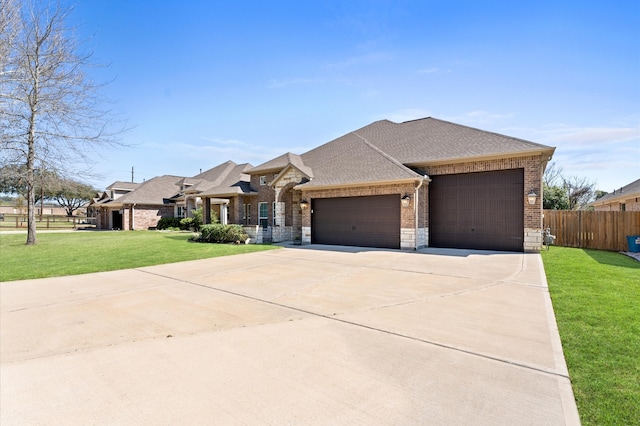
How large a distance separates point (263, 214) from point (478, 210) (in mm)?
13283

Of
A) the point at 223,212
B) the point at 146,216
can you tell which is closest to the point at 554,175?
the point at 223,212

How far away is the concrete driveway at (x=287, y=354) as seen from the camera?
8.59 ft

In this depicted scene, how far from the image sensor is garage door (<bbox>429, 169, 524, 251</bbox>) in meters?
12.8

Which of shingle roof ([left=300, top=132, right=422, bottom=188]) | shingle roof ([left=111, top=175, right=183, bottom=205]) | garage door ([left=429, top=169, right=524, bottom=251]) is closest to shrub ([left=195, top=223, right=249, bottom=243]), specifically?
shingle roof ([left=300, top=132, right=422, bottom=188])

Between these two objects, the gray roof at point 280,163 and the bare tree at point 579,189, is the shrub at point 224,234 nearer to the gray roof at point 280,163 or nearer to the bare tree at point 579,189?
the gray roof at point 280,163

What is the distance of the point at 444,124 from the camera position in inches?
663

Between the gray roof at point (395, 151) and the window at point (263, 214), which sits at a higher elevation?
the gray roof at point (395, 151)

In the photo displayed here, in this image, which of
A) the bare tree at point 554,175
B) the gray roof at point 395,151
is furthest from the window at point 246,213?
the bare tree at point 554,175

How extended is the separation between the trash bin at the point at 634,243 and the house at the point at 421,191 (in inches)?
164

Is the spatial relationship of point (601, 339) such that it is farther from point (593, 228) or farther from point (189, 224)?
point (189, 224)

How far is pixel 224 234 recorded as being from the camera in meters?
17.7

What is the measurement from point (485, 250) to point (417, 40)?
28.8 ft

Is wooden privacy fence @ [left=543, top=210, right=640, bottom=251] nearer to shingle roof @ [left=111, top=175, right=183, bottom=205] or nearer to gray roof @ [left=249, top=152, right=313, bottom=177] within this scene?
gray roof @ [left=249, top=152, right=313, bottom=177]

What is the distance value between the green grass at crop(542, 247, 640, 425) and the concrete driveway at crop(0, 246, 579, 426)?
0.16m
